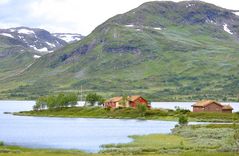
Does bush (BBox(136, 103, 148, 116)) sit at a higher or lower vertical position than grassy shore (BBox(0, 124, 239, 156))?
higher

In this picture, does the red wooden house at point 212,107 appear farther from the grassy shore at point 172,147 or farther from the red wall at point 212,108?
the grassy shore at point 172,147

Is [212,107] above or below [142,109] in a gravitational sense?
above

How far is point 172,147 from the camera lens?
8450 centimetres

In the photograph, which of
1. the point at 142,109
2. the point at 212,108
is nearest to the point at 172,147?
the point at 142,109

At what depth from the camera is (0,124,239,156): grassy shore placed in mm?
75250

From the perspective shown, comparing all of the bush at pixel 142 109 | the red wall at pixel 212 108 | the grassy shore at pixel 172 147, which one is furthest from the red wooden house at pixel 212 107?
the grassy shore at pixel 172 147

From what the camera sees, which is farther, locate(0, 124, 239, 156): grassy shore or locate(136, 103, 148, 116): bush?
locate(136, 103, 148, 116): bush

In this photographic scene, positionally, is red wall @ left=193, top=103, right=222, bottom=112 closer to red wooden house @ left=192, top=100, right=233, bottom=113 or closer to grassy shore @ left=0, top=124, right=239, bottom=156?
red wooden house @ left=192, top=100, right=233, bottom=113

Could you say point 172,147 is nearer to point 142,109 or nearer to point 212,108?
point 142,109

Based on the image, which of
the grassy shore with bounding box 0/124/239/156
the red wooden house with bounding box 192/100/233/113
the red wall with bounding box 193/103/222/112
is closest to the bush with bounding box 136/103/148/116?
the red wooden house with bounding box 192/100/233/113

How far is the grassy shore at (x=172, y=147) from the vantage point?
75.2 meters

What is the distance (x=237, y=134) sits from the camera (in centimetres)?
7625

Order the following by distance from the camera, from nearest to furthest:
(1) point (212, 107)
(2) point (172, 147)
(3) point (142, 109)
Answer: (2) point (172, 147)
(3) point (142, 109)
(1) point (212, 107)

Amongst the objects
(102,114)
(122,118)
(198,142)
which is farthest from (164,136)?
(102,114)
